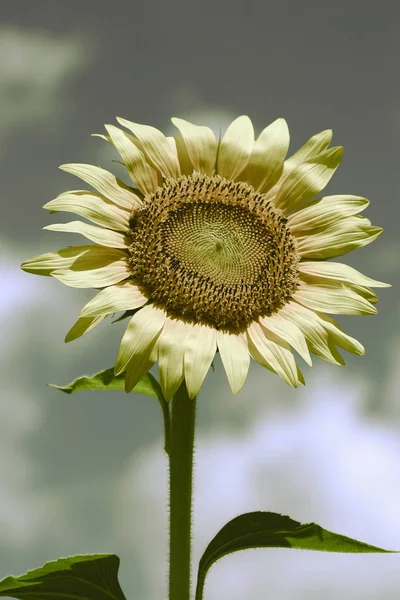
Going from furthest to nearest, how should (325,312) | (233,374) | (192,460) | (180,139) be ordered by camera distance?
(180,139)
(325,312)
(192,460)
(233,374)

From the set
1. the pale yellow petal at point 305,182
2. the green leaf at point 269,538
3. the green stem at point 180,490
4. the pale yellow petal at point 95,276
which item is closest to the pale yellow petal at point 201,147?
the pale yellow petal at point 305,182

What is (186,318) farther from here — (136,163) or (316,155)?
(316,155)

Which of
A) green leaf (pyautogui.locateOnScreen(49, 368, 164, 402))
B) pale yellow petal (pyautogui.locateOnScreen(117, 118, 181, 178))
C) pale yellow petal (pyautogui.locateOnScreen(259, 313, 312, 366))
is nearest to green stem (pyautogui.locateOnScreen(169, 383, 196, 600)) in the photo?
green leaf (pyautogui.locateOnScreen(49, 368, 164, 402))

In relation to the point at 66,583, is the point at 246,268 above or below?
above

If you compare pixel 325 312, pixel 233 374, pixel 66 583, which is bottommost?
pixel 66 583

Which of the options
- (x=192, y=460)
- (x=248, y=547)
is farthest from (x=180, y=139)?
(x=248, y=547)

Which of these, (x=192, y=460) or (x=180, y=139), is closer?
(x=192, y=460)
